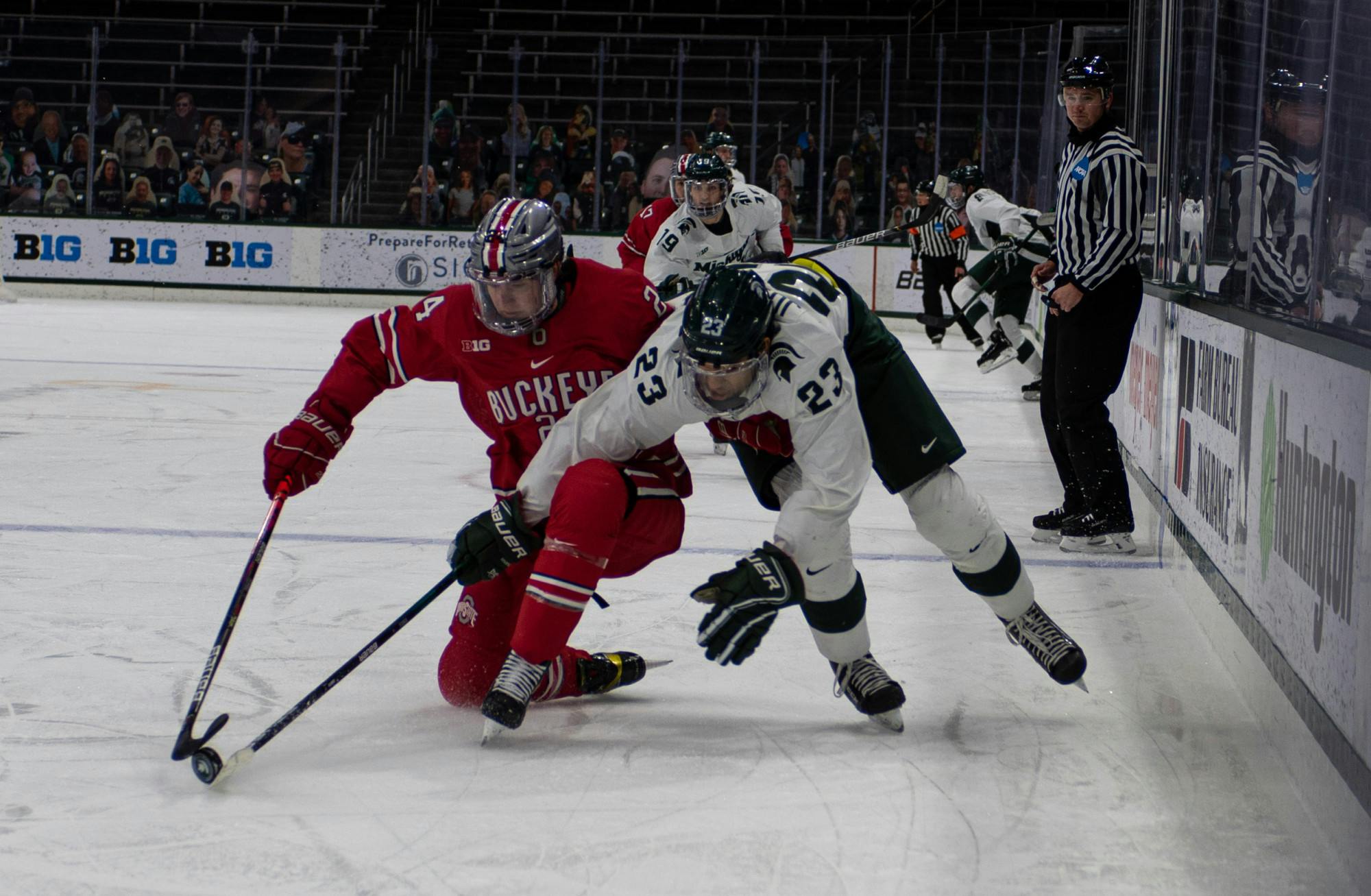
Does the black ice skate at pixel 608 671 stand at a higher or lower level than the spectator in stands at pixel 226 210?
lower

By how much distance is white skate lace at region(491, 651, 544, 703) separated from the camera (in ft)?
8.45

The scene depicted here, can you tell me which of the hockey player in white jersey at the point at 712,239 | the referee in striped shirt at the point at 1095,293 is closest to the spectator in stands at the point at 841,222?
the hockey player in white jersey at the point at 712,239

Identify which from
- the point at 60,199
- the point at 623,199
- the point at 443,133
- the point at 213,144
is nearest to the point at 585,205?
the point at 623,199

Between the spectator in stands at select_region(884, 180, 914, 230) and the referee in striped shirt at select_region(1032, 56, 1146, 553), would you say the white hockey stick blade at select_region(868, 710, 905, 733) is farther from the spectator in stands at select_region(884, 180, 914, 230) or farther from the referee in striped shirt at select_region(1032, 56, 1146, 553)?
the spectator in stands at select_region(884, 180, 914, 230)

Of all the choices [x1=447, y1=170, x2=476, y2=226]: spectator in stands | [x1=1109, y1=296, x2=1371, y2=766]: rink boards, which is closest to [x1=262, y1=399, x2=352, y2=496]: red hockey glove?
[x1=1109, y1=296, x2=1371, y2=766]: rink boards

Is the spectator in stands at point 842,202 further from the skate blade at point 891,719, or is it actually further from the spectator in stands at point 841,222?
the skate blade at point 891,719

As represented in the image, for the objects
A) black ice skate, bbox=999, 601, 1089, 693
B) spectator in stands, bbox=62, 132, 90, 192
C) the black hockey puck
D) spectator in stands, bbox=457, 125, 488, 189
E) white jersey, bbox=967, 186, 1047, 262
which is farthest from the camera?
spectator in stands, bbox=457, 125, 488, 189

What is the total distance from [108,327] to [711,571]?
881 centimetres

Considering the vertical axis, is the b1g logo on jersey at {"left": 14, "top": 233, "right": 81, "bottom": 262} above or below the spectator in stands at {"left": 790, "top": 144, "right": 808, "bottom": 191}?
below

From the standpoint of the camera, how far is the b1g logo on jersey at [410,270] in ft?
49.1

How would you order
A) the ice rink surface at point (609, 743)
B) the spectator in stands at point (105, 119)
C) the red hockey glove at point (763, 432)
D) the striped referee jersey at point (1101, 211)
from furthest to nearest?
1. the spectator in stands at point (105, 119)
2. the striped referee jersey at point (1101, 211)
3. the red hockey glove at point (763, 432)
4. the ice rink surface at point (609, 743)

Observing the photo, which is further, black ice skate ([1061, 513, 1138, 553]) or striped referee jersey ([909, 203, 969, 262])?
striped referee jersey ([909, 203, 969, 262])

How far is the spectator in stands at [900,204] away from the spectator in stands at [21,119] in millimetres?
8440

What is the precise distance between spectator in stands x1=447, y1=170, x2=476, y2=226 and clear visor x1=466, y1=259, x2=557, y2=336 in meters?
12.7
